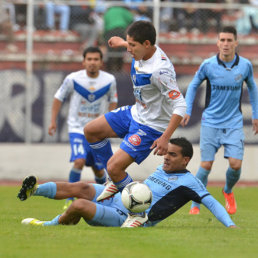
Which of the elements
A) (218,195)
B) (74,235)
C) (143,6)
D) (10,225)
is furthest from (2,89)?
(74,235)

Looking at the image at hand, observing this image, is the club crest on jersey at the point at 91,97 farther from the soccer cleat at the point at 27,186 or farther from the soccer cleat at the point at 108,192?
the soccer cleat at the point at 27,186

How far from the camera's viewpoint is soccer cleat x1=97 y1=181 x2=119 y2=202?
7.45 metres

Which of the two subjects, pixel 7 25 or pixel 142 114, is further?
pixel 7 25

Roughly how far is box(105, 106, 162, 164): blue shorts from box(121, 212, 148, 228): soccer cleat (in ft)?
2.92

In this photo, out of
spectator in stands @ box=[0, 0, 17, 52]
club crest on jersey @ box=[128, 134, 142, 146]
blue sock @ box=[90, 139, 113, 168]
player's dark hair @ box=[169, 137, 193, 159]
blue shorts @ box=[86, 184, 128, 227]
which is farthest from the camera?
spectator in stands @ box=[0, 0, 17, 52]

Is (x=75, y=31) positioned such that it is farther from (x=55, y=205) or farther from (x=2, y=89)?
(x=55, y=205)

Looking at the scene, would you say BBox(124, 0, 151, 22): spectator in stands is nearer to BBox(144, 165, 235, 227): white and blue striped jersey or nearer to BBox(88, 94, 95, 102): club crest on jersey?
BBox(88, 94, 95, 102): club crest on jersey

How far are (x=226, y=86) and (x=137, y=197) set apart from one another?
3.61m

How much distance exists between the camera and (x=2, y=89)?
15.9m

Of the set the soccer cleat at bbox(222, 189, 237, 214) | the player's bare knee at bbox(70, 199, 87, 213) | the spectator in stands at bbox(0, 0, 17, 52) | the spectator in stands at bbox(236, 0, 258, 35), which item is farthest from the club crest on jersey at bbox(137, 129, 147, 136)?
the spectator in stands at bbox(236, 0, 258, 35)

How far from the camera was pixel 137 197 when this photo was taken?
271 inches

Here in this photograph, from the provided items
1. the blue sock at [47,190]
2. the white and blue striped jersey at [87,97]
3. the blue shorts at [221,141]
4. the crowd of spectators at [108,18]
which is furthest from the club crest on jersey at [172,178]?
the crowd of spectators at [108,18]

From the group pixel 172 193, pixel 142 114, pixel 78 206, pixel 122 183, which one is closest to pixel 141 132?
pixel 142 114

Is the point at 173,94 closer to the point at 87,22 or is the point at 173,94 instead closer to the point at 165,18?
the point at 165,18
